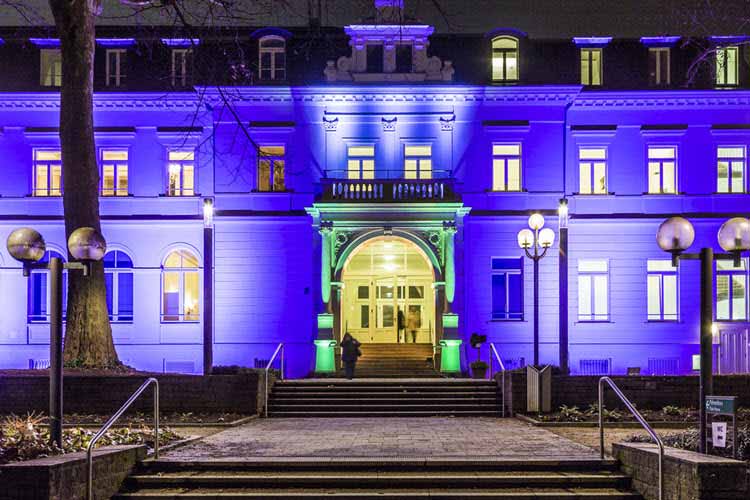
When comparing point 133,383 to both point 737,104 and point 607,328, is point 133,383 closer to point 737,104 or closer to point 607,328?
point 607,328

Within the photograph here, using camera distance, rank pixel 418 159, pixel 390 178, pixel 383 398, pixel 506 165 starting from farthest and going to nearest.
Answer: pixel 506 165
pixel 418 159
pixel 390 178
pixel 383 398

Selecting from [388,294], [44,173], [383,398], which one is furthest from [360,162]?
[383,398]

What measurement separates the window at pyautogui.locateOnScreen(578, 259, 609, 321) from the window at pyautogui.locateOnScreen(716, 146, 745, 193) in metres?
5.36

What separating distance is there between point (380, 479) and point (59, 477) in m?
4.21

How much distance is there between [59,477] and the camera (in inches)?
384

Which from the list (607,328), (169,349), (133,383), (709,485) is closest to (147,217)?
(169,349)

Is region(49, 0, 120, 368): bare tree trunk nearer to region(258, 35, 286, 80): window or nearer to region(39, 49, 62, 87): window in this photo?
region(258, 35, 286, 80): window

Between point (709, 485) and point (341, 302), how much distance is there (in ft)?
70.8

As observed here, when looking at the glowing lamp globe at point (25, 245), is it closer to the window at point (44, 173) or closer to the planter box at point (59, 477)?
the planter box at point (59, 477)

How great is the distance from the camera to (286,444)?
575 inches

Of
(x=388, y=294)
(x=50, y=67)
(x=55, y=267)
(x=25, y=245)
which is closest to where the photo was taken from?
(x=25, y=245)

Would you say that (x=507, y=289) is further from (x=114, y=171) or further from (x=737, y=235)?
(x=737, y=235)

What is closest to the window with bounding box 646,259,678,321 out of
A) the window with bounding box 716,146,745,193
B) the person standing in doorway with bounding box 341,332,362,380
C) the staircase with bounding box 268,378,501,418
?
the window with bounding box 716,146,745,193

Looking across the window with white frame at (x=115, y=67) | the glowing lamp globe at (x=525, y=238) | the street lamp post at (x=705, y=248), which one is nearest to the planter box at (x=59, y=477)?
the street lamp post at (x=705, y=248)
